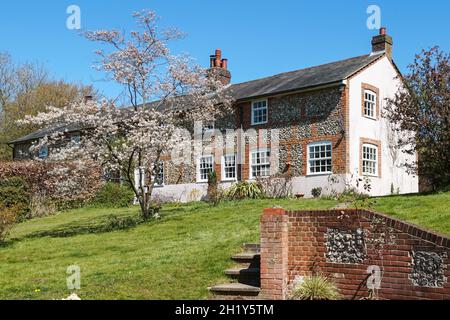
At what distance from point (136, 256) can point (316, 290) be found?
5.54 metres

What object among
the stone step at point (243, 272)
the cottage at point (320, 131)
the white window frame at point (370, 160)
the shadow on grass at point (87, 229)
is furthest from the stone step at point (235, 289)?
the white window frame at point (370, 160)

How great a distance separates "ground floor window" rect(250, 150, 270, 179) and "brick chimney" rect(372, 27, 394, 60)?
7678 millimetres

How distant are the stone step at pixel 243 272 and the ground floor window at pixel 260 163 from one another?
17.2 m

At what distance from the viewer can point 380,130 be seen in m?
27.2

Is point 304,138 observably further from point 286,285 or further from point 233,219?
point 286,285

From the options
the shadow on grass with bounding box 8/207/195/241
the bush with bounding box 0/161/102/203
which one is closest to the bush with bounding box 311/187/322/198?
the shadow on grass with bounding box 8/207/195/241

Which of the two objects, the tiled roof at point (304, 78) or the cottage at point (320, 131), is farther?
the tiled roof at point (304, 78)

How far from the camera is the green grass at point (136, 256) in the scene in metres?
10.1

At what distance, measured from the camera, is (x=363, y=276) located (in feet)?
29.0

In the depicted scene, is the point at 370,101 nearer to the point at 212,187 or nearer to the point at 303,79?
the point at 303,79

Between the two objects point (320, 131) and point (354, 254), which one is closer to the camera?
point (354, 254)

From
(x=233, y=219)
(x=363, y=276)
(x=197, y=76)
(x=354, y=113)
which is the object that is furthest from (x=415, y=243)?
(x=354, y=113)

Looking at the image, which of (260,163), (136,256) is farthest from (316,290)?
(260,163)

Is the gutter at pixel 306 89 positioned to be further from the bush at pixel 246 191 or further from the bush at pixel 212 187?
the bush at pixel 246 191
